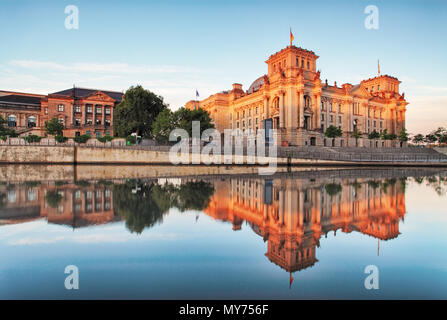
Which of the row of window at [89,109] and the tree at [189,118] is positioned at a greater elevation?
the row of window at [89,109]

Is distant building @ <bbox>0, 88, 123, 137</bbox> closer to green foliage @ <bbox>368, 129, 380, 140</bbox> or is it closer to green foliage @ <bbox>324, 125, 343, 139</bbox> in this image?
green foliage @ <bbox>324, 125, 343, 139</bbox>

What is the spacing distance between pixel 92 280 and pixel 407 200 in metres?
12.1

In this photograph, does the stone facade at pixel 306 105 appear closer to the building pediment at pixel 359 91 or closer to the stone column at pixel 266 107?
the stone column at pixel 266 107

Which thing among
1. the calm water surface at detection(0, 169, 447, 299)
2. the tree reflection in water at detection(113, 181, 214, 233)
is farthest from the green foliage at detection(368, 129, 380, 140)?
the tree reflection in water at detection(113, 181, 214, 233)

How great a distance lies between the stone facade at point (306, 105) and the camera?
176 feet

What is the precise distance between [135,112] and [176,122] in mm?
13823

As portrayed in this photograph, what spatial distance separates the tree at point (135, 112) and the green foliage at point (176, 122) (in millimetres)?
8933

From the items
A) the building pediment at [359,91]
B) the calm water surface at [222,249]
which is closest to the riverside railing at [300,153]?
the building pediment at [359,91]

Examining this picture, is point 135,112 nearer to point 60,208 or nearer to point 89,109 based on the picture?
point 89,109

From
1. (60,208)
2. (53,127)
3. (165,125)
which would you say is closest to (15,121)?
(53,127)

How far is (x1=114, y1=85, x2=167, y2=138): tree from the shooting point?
55.3 metres

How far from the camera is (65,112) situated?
6144 cm

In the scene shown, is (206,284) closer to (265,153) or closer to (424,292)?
(424,292)

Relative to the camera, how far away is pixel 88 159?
41531mm
